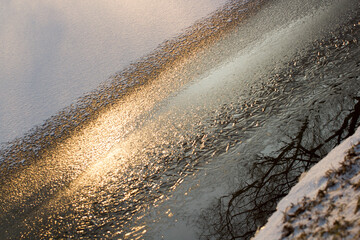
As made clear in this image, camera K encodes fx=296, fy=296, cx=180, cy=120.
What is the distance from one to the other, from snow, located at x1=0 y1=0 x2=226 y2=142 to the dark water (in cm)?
100

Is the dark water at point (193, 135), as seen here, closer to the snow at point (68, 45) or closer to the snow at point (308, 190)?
the snow at point (308, 190)

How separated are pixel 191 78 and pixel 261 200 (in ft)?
11.5

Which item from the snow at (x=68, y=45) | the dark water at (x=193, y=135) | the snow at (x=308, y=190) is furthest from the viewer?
the snow at (x=68, y=45)

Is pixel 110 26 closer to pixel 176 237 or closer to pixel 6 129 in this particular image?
pixel 6 129

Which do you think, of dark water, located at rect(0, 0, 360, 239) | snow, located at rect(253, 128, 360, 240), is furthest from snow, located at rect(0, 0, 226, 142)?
snow, located at rect(253, 128, 360, 240)

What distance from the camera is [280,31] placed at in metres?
6.41

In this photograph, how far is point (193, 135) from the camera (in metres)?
4.57

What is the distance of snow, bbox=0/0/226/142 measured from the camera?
25.1 ft

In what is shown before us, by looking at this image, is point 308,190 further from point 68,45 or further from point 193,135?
point 68,45

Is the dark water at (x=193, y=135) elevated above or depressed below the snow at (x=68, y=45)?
below

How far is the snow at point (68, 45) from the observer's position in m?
7.65

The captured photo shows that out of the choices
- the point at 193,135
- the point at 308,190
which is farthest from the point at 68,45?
the point at 308,190

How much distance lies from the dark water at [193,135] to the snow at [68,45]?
1004 mm

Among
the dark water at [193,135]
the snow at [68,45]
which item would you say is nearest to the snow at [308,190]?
the dark water at [193,135]
